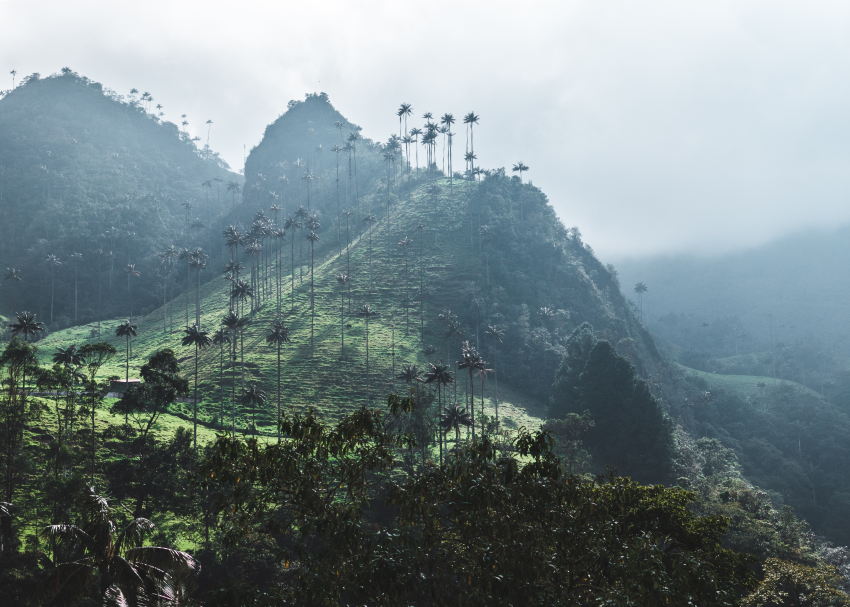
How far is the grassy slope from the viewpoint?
96.0 metres

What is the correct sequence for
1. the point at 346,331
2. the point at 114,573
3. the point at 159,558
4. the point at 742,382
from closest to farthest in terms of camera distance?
the point at 114,573
the point at 159,558
the point at 346,331
the point at 742,382

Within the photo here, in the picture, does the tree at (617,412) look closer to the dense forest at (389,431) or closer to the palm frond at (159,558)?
the dense forest at (389,431)

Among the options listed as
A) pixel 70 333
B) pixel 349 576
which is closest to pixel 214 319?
pixel 70 333

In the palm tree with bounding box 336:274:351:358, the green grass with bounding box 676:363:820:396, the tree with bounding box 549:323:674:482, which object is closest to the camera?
the tree with bounding box 549:323:674:482

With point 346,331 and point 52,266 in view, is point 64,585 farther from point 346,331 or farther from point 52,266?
point 52,266

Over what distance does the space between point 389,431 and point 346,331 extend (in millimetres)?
101839

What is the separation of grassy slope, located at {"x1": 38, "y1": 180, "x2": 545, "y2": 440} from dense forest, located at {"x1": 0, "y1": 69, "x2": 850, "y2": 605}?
0.74m

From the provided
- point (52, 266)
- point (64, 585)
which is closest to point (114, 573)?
point (64, 585)

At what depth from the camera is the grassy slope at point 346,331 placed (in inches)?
3780

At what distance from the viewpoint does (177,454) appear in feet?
179

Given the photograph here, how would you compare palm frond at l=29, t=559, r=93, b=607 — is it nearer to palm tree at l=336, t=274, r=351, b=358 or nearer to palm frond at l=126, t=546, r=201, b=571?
palm frond at l=126, t=546, r=201, b=571

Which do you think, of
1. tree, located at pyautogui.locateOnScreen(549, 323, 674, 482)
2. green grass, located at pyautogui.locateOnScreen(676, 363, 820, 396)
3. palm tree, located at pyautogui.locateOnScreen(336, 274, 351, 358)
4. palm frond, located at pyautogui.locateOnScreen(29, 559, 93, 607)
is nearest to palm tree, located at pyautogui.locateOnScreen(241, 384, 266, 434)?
palm tree, located at pyautogui.locateOnScreen(336, 274, 351, 358)

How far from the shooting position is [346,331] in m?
118

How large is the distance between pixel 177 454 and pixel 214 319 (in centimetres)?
8557
